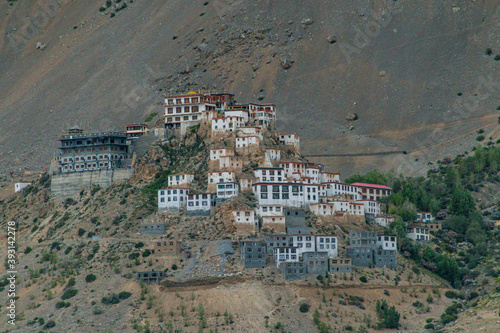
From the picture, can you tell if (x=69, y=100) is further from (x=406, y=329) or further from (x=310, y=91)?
(x=406, y=329)

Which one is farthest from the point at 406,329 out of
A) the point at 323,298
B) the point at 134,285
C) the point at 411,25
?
the point at 411,25

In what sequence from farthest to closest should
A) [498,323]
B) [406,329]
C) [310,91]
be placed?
Answer: [310,91] → [406,329] → [498,323]

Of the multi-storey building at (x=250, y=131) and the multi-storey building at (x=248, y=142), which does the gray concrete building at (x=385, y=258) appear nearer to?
the multi-storey building at (x=248, y=142)

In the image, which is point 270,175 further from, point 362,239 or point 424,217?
point 424,217

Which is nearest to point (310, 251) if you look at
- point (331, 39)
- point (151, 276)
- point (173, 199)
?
point (151, 276)

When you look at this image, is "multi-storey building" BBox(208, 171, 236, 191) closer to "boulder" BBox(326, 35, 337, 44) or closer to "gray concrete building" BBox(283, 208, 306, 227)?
"gray concrete building" BBox(283, 208, 306, 227)

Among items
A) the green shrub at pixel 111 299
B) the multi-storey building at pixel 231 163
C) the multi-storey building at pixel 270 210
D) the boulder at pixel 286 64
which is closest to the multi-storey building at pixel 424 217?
the multi-storey building at pixel 270 210
